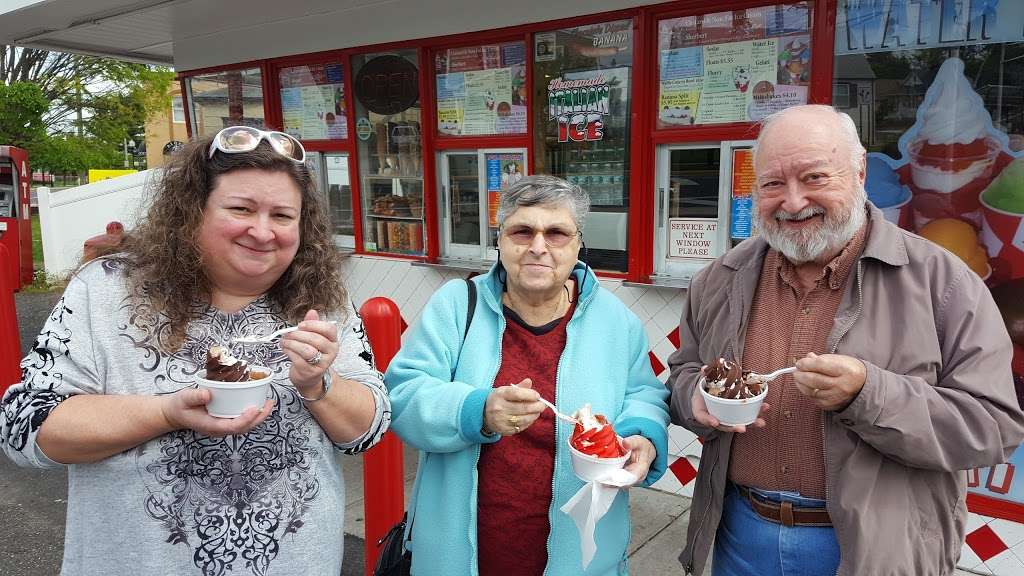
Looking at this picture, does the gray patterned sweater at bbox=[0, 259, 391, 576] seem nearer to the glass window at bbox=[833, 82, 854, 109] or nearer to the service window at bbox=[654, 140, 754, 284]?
the service window at bbox=[654, 140, 754, 284]

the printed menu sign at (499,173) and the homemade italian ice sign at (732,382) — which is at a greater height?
the printed menu sign at (499,173)

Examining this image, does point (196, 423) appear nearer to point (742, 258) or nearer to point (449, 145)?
point (742, 258)

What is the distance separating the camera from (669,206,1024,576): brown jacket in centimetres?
169

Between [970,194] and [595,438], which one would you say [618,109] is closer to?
[970,194]

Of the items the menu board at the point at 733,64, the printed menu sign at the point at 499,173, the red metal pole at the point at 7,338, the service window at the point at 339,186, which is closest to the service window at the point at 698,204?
the menu board at the point at 733,64

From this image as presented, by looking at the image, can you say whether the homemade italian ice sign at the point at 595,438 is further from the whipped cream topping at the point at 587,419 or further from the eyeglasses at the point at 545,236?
the eyeglasses at the point at 545,236

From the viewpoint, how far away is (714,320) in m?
2.16

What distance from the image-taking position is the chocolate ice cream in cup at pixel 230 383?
4.78 feet

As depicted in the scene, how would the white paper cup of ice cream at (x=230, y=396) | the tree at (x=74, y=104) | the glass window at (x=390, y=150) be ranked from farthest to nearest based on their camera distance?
the tree at (x=74, y=104), the glass window at (x=390, y=150), the white paper cup of ice cream at (x=230, y=396)

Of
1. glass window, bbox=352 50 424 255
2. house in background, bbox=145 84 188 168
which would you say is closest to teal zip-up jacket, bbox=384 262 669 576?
glass window, bbox=352 50 424 255

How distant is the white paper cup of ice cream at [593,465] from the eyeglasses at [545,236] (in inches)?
25.5

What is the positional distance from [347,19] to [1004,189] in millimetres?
4961

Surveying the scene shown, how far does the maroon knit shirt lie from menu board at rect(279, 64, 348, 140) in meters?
4.96

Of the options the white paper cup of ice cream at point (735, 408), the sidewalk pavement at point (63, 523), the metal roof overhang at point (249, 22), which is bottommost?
the sidewalk pavement at point (63, 523)
